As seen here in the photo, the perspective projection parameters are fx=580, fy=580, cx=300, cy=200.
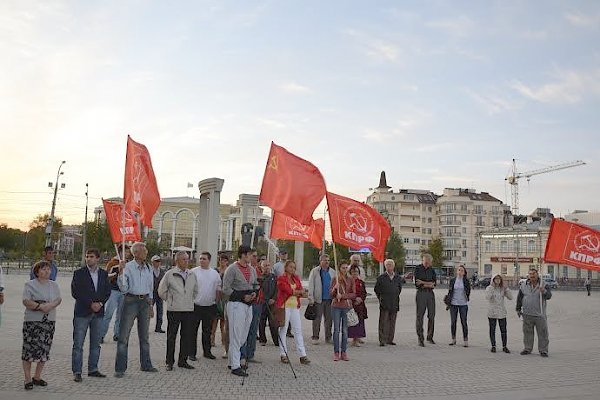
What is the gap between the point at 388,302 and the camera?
14.1 m

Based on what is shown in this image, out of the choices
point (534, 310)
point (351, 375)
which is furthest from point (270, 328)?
point (534, 310)

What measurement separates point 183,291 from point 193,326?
0.73 m

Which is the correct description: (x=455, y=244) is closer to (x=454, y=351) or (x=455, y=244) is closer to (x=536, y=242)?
(x=536, y=242)

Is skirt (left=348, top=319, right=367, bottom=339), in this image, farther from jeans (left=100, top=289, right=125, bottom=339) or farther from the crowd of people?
jeans (left=100, top=289, right=125, bottom=339)

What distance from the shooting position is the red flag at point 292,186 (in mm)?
11844

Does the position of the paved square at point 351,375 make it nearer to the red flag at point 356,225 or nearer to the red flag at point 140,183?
the red flag at point 356,225

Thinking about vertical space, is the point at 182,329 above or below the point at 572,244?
below

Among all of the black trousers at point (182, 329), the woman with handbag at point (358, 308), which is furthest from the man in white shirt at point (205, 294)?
the woman with handbag at point (358, 308)

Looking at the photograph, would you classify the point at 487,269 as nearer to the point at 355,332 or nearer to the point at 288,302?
the point at 355,332

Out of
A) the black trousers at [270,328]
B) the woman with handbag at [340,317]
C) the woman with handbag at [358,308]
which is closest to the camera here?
the woman with handbag at [340,317]

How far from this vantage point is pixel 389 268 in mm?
14250

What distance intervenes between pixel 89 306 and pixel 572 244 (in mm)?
9977

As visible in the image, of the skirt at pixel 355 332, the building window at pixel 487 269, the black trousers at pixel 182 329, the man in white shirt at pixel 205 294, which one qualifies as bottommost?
the skirt at pixel 355 332

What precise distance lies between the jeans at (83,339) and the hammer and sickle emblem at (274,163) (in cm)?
471
